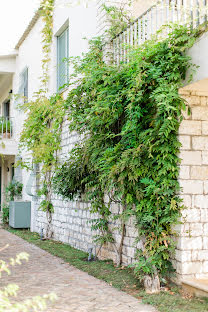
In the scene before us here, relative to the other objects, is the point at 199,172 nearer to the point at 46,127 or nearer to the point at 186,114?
the point at 186,114

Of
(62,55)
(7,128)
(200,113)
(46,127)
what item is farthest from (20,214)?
(200,113)

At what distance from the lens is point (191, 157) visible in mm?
5562

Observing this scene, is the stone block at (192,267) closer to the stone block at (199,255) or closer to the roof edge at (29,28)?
the stone block at (199,255)

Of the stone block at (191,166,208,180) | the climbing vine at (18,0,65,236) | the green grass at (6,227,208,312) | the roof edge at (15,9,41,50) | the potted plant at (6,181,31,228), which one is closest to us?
the green grass at (6,227,208,312)

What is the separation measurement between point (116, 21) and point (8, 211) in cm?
819

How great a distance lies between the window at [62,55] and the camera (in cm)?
1051

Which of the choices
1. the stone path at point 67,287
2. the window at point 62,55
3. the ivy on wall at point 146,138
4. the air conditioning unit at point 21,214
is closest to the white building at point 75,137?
the window at point 62,55

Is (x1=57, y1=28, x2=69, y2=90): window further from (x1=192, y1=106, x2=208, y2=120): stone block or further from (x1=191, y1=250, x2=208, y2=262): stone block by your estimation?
(x1=191, y1=250, x2=208, y2=262): stone block

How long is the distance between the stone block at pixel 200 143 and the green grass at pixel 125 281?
73.1 inches

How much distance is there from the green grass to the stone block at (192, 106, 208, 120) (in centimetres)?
227

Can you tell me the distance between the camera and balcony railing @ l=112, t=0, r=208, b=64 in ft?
17.1

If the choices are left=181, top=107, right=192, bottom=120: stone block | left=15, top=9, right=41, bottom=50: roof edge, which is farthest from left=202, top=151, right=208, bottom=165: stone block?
left=15, top=9, right=41, bottom=50: roof edge

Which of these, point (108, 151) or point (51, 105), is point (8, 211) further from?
point (108, 151)

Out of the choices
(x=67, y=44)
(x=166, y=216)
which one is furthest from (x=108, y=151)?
(x=67, y=44)
